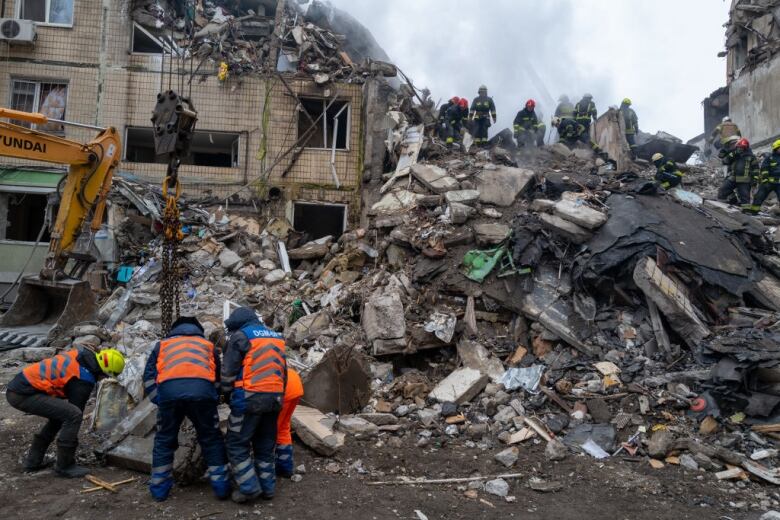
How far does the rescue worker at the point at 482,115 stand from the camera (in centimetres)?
1300

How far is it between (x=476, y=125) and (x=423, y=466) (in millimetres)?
9919

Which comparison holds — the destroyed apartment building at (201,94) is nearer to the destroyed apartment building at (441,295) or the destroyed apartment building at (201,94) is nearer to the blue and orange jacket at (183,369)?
the destroyed apartment building at (441,295)

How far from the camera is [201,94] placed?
12430mm

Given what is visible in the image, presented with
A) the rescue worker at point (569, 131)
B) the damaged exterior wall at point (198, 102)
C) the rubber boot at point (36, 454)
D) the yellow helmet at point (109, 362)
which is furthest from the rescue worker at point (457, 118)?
the rubber boot at point (36, 454)

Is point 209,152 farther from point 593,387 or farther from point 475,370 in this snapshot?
point 593,387

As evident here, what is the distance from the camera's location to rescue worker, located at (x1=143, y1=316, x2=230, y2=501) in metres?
3.85

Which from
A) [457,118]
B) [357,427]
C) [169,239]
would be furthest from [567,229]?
[457,118]

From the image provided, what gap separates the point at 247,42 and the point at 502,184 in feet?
24.2

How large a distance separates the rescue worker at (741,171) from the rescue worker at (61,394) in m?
10.4

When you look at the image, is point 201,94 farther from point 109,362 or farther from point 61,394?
point 61,394

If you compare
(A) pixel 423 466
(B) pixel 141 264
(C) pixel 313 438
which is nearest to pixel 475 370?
(A) pixel 423 466

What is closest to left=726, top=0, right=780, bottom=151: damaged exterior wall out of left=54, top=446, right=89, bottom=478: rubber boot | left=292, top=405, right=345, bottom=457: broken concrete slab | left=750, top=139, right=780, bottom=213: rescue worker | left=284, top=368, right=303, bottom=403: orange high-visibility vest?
left=750, top=139, right=780, bottom=213: rescue worker

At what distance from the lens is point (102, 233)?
10820 mm

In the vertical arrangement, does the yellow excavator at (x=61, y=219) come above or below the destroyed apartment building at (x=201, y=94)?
below
